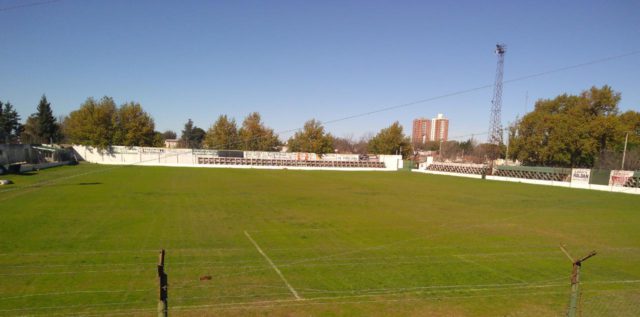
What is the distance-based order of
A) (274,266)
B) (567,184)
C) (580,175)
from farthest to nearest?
1. (567,184)
2. (580,175)
3. (274,266)

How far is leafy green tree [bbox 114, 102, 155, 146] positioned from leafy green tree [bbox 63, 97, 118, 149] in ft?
3.60

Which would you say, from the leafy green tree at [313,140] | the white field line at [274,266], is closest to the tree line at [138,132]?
the leafy green tree at [313,140]

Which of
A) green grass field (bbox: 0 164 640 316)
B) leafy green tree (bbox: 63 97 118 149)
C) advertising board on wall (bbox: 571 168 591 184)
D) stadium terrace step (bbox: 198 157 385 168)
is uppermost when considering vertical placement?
leafy green tree (bbox: 63 97 118 149)

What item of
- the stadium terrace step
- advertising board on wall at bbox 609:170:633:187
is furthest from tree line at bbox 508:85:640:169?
the stadium terrace step

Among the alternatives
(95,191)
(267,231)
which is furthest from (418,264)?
(95,191)

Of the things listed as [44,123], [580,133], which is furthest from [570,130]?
[44,123]

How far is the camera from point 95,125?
201ft

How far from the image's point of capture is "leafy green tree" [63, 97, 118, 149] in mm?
60125

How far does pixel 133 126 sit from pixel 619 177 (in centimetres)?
6962

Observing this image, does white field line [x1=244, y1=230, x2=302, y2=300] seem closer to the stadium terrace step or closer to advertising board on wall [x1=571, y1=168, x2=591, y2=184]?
advertising board on wall [x1=571, y1=168, x2=591, y2=184]

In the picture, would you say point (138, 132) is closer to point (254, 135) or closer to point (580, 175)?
point (254, 135)

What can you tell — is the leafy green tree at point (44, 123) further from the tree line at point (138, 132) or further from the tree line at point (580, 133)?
the tree line at point (580, 133)

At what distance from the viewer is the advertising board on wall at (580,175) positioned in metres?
40.2

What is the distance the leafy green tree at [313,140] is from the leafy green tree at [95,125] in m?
34.4
